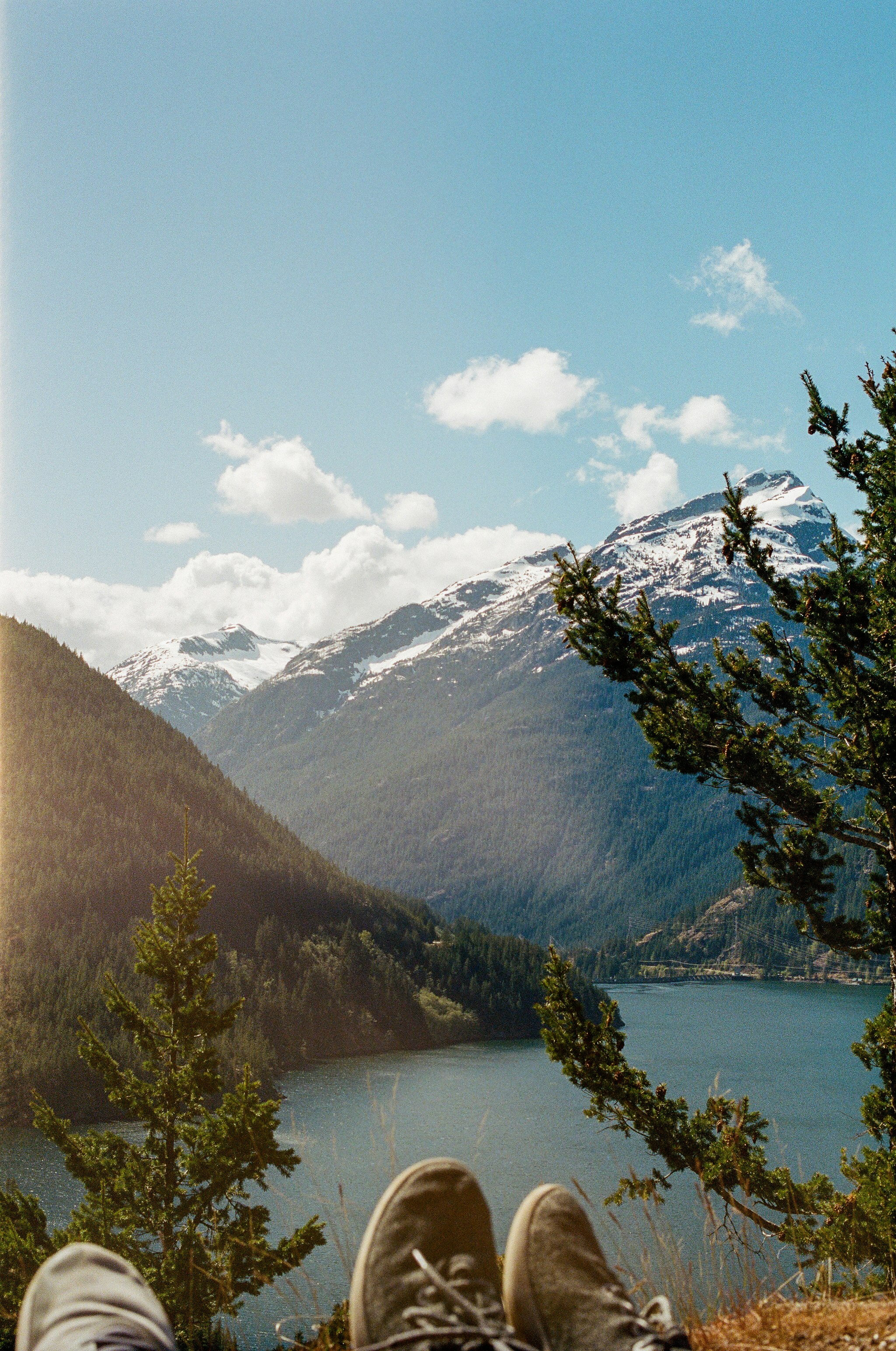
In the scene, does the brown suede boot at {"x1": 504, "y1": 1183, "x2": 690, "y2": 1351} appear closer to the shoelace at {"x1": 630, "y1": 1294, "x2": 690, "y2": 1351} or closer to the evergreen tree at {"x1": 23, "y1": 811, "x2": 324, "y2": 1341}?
the shoelace at {"x1": 630, "y1": 1294, "x2": 690, "y2": 1351}

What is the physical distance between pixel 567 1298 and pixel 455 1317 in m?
0.40

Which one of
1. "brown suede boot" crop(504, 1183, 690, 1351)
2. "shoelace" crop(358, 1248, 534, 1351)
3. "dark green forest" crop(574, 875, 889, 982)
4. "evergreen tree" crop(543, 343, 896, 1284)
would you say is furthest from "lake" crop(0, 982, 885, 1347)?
"dark green forest" crop(574, 875, 889, 982)

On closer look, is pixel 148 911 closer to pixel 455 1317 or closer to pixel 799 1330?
pixel 799 1330

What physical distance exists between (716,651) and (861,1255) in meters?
6.72

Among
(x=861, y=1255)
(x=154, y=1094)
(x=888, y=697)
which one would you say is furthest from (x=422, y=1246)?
(x=154, y=1094)

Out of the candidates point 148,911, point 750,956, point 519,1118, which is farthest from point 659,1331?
point 750,956

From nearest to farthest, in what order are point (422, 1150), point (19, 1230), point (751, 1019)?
point (19, 1230) → point (422, 1150) → point (751, 1019)

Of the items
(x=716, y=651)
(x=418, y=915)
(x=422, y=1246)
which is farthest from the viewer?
(x=418, y=915)

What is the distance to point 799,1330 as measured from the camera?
10.4 ft

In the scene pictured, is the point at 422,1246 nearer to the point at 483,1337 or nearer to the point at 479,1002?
the point at 483,1337

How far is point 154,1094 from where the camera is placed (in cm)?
1598

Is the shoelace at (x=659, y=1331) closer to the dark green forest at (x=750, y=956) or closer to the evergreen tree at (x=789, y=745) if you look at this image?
the evergreen tree at (x=789, y=745)

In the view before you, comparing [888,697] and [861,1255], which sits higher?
[888,697]

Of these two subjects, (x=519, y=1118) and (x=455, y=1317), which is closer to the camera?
(x=455, y=1317)
